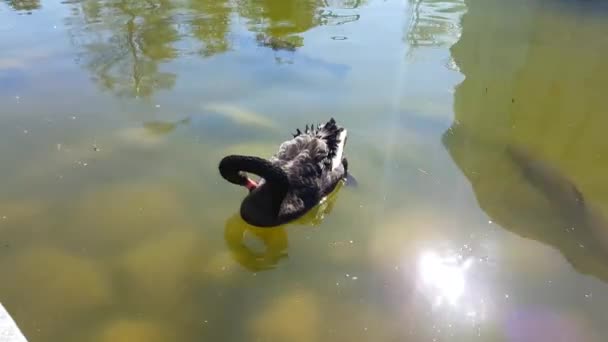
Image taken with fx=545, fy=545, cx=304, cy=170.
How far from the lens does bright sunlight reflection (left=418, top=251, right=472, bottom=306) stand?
156 inches

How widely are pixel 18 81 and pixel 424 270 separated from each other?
551cm

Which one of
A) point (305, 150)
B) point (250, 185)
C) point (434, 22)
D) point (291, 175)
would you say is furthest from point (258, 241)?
point (434, 22)

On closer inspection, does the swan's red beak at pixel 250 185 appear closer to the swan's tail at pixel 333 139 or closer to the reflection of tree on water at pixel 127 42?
the swan's tail at pixel 333 139

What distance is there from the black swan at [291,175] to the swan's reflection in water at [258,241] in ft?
0.39

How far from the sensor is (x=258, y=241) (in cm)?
445

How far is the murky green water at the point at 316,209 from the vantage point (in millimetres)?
3797

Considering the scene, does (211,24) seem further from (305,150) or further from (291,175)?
(291,175)

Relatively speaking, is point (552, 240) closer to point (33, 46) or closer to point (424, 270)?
point (424, 270)

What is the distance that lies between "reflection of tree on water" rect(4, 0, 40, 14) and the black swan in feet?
23.2

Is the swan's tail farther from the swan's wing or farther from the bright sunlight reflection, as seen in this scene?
the bright sunlight reflection

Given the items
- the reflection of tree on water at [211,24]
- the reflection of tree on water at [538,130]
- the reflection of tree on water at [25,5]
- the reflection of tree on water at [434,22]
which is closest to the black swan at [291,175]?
the reflection of tree on water at [538,130]

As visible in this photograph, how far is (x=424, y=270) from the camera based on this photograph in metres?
4.14

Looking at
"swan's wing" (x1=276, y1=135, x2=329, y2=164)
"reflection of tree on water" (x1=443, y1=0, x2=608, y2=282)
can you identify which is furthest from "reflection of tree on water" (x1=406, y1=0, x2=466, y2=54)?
"swan's wing" (x1=276, y1=135, x2=329, y2=164)

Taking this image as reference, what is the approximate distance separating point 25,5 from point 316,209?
7969 millimetres
